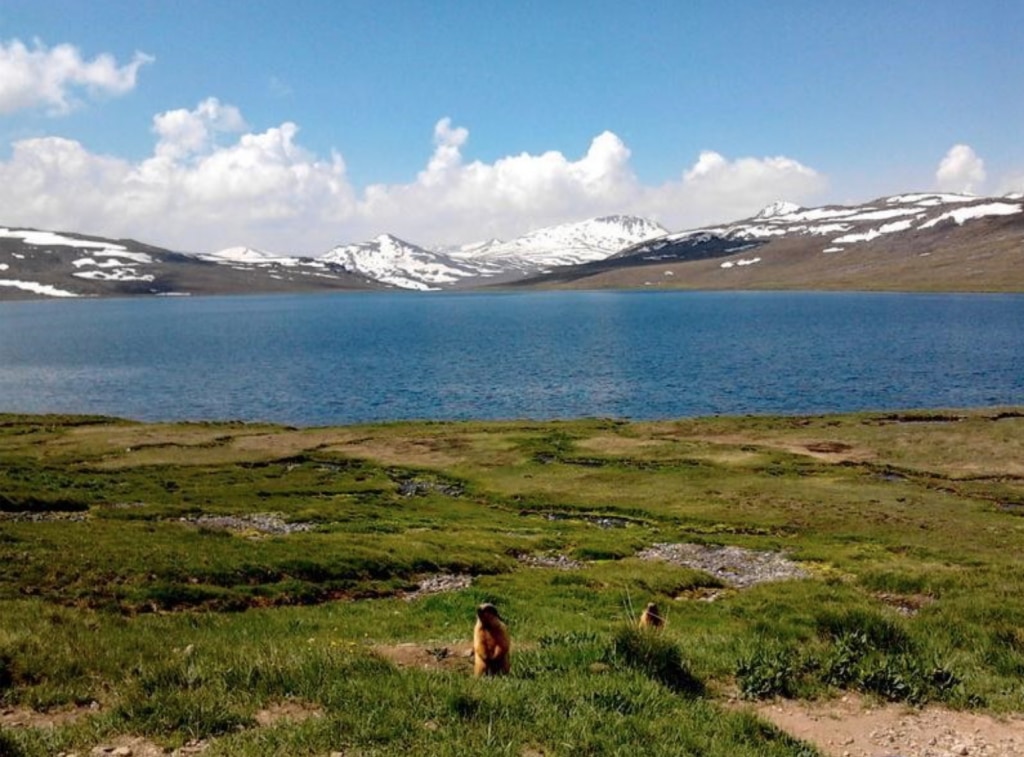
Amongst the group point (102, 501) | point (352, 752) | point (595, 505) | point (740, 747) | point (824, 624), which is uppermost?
point (352, 752)

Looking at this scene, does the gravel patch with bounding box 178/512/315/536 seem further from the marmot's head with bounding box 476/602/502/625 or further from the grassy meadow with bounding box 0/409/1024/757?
the marmot's head with bounding box 476/602/502/625

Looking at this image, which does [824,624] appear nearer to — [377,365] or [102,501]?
[102,501]

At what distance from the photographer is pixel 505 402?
11375cm

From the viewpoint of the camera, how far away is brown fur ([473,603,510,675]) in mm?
13711

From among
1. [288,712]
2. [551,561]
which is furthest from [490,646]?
[551,561]

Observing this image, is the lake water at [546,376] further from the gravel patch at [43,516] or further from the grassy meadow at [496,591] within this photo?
the gravel patch at [43,516]

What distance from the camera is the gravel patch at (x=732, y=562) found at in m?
35.1

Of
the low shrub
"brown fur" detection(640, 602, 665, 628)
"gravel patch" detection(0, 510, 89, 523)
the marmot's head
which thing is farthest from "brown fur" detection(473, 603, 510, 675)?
"gravel patch" detection(0, 510, 89, 523)

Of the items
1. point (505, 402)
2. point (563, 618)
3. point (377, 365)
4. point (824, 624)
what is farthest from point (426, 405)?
point (824, 624)

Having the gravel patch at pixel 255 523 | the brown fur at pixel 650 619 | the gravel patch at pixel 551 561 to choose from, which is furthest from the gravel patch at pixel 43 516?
the brown fur at pixel 650 619

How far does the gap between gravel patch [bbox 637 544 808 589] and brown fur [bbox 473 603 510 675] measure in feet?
73.6

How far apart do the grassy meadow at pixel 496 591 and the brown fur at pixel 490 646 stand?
0.69 m

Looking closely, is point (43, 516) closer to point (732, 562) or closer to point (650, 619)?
point (732, 562)

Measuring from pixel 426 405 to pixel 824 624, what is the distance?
317 feet
